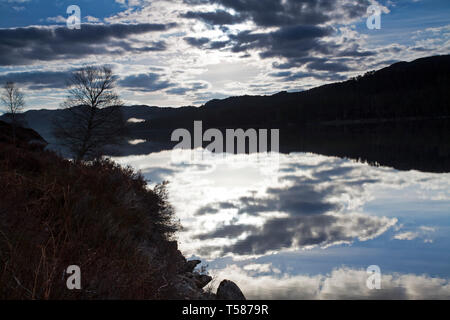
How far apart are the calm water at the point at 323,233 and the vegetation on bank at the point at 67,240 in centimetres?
357

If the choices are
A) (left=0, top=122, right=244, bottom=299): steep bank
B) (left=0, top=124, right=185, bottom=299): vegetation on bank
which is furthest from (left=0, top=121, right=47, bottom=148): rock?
(left=0, top=124, right=185, bottom=299): vegetation on bank

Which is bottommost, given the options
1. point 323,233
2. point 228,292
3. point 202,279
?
point 202,279

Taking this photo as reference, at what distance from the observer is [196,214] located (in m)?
16.4

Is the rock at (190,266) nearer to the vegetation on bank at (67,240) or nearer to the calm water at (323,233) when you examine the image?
the calm water at (323,233)

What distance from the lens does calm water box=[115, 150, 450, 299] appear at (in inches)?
337

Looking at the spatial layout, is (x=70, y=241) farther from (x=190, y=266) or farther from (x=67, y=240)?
(x=190, y=266)

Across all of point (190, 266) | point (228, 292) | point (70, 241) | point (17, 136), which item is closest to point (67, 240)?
point (70, 241)

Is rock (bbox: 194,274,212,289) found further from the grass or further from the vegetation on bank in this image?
the vegetation on bank

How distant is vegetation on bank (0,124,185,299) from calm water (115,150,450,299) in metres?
3.57

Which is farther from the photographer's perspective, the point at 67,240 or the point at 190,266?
the point at 190,266

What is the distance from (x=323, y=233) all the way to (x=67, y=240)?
393 inches

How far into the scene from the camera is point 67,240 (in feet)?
15.3

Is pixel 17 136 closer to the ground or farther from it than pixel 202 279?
farther from it
